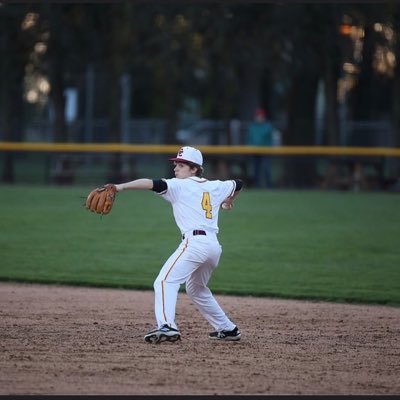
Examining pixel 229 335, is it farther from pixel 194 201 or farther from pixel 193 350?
pixel 194 201

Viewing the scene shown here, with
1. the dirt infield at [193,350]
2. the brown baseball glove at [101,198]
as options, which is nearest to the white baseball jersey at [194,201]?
the brown baseball glove at [101,198]

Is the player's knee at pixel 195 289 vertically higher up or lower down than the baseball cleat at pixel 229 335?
higher up

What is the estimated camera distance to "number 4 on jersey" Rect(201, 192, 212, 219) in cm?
805

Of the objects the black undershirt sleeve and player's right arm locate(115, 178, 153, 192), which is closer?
player's right arm locate(115, 178, 153, 192)

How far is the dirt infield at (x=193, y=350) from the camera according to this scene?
6488 mm

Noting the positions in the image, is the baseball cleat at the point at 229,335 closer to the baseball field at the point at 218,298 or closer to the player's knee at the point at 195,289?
the baseball field at the point at 218,298

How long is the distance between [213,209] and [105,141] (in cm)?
2977

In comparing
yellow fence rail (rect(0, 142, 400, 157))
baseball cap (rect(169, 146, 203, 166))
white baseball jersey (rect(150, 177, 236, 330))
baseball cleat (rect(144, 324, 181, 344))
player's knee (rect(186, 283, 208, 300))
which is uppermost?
yellow fence rail (rect(0, 142, 400, 157))

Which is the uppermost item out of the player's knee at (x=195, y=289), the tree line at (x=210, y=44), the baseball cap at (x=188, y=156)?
the tree line at (x=210, y=44)

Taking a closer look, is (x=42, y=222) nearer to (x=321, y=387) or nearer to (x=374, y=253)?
(x=374, y=253)

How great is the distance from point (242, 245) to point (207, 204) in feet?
25.5

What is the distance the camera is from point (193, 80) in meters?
44.8

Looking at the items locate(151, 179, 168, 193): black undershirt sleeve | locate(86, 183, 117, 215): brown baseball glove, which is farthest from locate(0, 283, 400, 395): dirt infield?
locate(151, 179, 168, 193): black undershirt sleeve

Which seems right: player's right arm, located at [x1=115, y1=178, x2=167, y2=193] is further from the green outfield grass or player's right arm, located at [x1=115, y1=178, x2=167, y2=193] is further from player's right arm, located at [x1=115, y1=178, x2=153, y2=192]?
the green outfield grass
